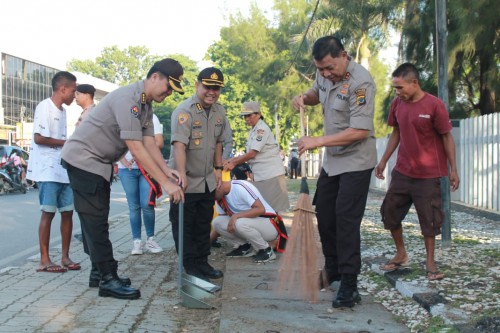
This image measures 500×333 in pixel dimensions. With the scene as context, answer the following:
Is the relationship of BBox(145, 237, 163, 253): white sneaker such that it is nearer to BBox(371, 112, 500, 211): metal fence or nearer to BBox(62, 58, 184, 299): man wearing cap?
BBox(62, 58, 184, 299): man wearing cap

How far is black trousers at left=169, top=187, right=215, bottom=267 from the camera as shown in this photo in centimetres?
570

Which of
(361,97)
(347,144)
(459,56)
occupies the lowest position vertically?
(347,144)

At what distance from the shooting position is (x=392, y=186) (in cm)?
566

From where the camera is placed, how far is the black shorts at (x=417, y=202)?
17.6 ft

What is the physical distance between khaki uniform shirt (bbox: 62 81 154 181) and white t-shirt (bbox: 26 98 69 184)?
3.40 feet

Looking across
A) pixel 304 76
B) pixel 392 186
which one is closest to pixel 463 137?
pixel 392 186

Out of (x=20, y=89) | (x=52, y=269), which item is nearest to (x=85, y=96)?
(x=52, y=269)

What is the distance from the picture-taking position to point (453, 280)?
5.18 metres

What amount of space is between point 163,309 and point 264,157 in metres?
3.27

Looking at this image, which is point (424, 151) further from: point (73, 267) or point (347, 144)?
point (73, 267)

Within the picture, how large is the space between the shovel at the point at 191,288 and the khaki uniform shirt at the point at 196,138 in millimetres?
770

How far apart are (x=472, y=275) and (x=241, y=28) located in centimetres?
2916

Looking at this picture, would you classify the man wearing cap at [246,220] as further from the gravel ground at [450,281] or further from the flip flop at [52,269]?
the flip flop at [52,269]

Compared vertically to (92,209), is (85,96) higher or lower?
higher
